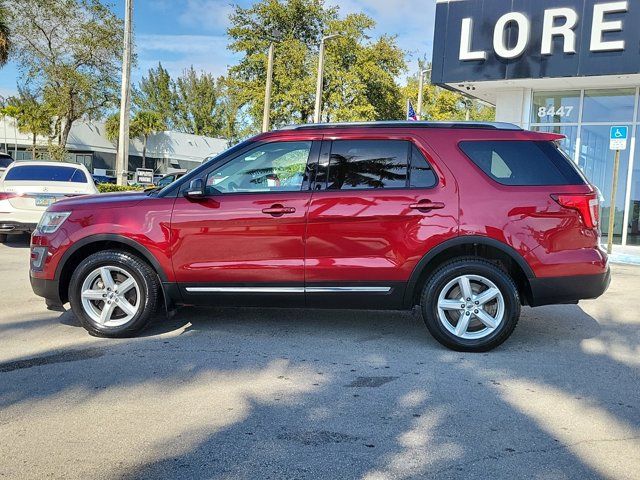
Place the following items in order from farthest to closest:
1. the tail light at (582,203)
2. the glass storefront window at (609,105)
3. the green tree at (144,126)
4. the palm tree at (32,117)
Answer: the green tree at (144,126) < the palm tree at (32,117) < the glass storefront window at (609,105) < the tail light at (582,203)

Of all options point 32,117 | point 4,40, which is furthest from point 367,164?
point 32,117

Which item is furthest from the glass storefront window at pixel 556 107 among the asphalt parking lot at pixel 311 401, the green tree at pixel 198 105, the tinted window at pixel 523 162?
the green tree at pixel 198 105

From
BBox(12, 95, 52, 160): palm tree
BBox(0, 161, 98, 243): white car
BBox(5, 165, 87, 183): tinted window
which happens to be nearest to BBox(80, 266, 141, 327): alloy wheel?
BBox(0, 161, 98, 243): white car

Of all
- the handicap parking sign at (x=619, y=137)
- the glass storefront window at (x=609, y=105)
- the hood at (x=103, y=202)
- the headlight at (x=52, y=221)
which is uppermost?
the glass storefront window at (x=609, y=105)

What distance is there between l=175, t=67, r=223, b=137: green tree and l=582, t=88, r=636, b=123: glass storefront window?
211 feet

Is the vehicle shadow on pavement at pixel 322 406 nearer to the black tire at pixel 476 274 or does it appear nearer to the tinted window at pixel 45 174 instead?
the black tire at pixel 476 274

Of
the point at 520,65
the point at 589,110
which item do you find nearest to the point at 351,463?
the point at 520,65

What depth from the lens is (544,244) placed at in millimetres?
4781

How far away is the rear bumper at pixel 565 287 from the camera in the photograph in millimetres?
4809

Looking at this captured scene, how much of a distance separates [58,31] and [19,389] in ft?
101

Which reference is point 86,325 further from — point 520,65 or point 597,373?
point 520,65

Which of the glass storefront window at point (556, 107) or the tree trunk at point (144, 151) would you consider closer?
the glass storefront window at point (556, 107)

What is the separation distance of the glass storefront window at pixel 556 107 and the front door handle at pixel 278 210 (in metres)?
12.6

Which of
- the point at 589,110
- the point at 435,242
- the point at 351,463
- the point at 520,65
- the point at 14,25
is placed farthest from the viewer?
the point at 14,25
